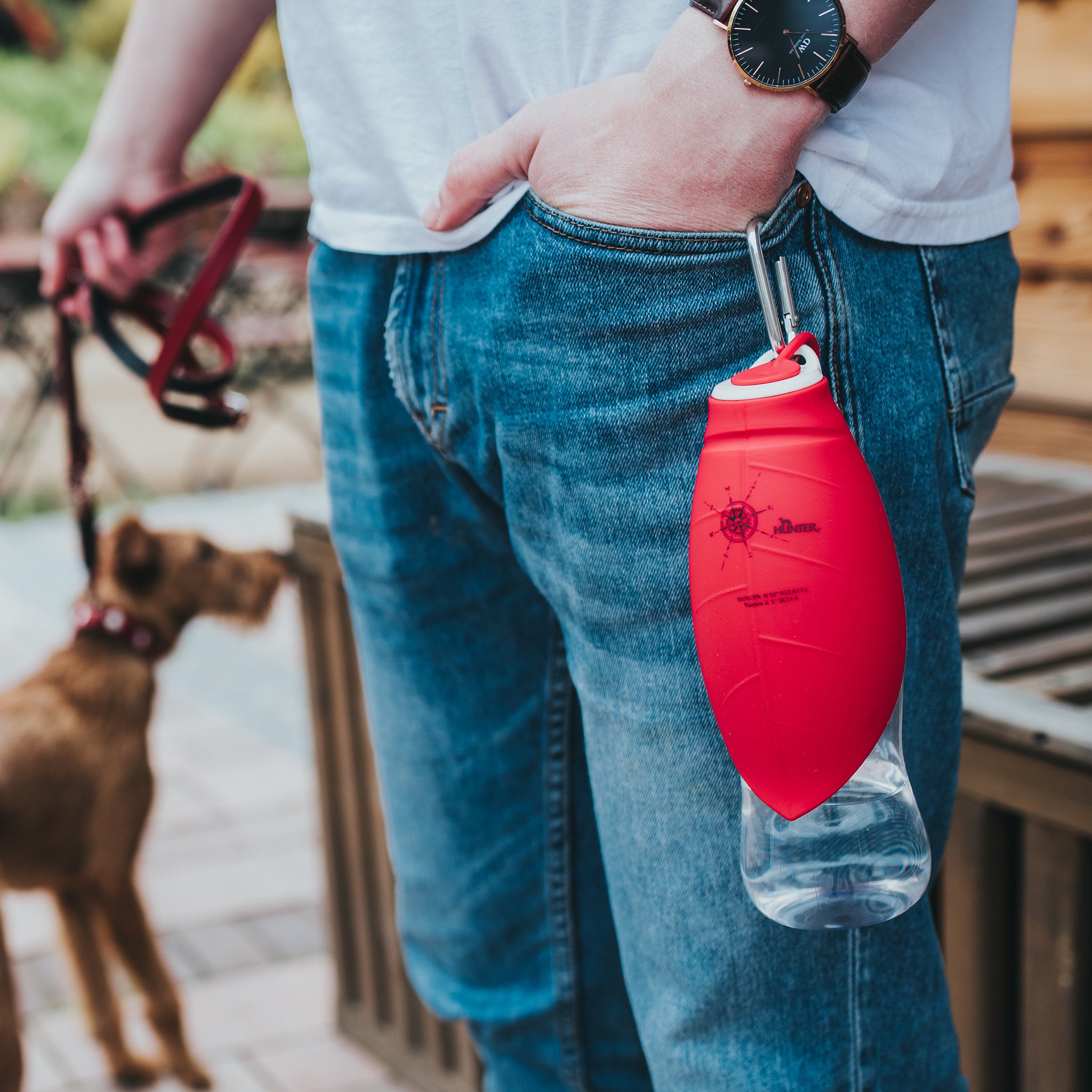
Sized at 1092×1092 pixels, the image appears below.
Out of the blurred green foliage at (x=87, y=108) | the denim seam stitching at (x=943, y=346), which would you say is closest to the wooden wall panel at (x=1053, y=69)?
the denim seam stitching at (x=943, y=346)

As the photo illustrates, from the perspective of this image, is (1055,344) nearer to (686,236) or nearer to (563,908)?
(563,908)

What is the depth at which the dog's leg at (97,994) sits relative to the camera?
2.41 meters

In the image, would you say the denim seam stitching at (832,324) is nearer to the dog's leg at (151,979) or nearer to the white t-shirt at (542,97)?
the white t-shirt at (542,97)

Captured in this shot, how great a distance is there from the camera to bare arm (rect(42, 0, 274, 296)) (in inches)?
47.6

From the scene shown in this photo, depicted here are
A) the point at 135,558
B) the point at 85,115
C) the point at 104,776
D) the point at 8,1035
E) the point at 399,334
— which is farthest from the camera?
the point at 85,115

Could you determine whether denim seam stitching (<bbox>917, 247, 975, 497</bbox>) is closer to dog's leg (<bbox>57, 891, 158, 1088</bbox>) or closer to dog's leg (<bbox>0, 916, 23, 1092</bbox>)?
dog's leg (<bbox>0, 916, 23, 1092</bbox>)

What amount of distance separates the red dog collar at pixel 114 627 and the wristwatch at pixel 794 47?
1.95 metres

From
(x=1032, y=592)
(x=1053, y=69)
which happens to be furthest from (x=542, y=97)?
(x=1053, y=69)

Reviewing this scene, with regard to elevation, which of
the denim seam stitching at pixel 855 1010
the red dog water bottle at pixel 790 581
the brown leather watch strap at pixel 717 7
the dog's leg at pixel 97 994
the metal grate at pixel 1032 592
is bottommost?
the dog's leg at pixel 97 994

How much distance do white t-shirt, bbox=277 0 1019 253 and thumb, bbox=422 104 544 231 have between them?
0.05ft

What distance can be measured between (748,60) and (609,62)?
117 mm

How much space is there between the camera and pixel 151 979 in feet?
7.93

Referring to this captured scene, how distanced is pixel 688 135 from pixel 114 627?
1.91 metres

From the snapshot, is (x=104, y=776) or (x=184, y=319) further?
(x=104, y=776)
